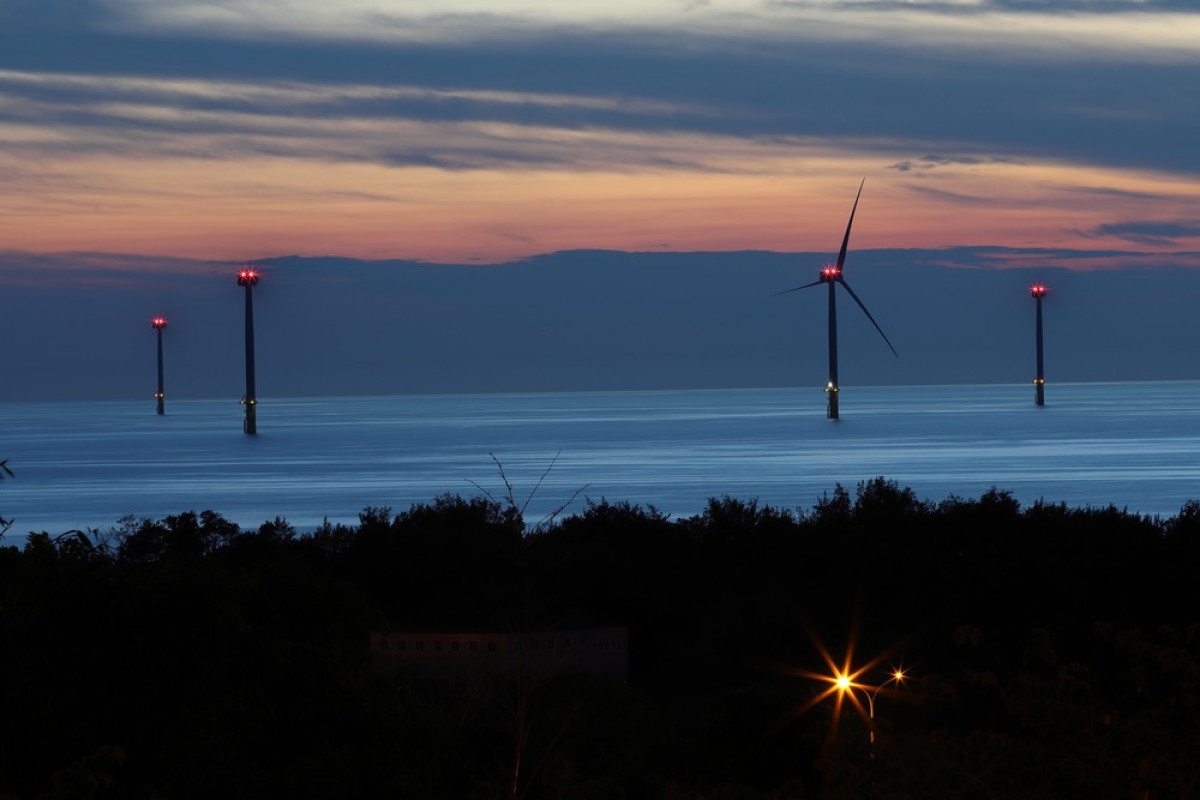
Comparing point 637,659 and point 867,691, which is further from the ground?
point 867,691

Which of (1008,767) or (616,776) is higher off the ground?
(1008,767)

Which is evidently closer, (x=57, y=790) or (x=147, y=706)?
(x=57, y=790)

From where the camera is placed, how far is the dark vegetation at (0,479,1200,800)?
46.0 feet

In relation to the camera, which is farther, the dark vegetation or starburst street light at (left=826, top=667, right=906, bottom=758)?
starburst street light at (left=826, top=667, right=906, bottom=758)

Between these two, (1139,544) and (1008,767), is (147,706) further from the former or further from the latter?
(1139,544)

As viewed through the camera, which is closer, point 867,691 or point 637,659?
point 867,691

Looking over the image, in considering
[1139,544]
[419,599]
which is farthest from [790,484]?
[419,599]

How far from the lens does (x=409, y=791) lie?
1995 cm

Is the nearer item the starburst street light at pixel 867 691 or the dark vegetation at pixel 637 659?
the dark vegetation at pixel 637 659

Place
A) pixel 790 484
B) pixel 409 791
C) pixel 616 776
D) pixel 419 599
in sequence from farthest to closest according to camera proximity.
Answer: pixel 790 484 < pixel 419 599 < pixel 616 776 < pixel 409 791

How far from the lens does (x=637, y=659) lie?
49188 mm

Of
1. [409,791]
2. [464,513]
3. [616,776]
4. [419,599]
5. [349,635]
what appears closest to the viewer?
[409,791]

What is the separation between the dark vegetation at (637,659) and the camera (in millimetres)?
14031

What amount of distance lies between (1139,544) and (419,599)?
26229mm
